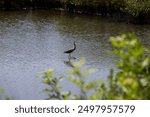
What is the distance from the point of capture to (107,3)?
38.3m

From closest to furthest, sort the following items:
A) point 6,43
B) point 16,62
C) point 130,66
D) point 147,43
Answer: point 130,66 < point 16,62 < point 6,43 < point 147,43

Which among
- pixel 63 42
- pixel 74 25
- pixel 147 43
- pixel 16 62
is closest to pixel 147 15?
pixel 74 25

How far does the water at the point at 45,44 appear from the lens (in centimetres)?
1550

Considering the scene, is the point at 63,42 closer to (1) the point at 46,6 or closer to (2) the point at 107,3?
(2) the point at 107,3

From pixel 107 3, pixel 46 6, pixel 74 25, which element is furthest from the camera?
pixel 46 6

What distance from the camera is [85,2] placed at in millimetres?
39469

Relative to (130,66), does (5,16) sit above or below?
below

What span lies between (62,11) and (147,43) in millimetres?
17406

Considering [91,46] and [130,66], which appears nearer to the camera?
[130,66]

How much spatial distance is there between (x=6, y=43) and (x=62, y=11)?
61.6ft

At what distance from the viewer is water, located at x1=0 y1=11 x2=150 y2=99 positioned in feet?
50.8

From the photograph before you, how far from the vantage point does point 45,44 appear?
22984mm

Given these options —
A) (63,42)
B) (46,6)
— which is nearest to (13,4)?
(46,6)

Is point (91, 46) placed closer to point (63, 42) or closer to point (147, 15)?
point (63, 42)
